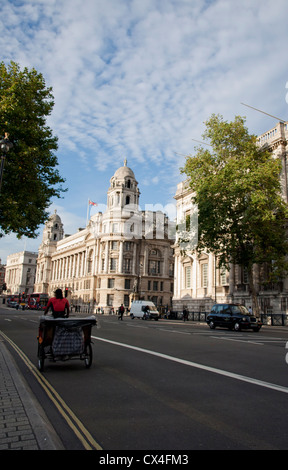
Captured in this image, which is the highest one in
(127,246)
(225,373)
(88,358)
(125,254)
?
(127,246)

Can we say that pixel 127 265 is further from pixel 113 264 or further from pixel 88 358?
pixel 88 358

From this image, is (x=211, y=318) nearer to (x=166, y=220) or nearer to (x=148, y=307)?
(x=148, y=307)

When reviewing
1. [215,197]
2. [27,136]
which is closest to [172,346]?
[27,136]

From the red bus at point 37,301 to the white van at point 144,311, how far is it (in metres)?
29.9

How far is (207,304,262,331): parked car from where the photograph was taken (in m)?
23.0

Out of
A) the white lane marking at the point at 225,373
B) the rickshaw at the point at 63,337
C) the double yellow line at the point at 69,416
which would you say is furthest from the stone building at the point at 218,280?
the double yellow line at the point at 69,416

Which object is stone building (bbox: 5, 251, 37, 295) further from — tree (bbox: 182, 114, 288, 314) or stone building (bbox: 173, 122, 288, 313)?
tree (bbox: 182, 114, 288, 314)

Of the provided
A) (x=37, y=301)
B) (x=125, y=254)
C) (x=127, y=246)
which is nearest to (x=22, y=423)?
(x=37, y=301)

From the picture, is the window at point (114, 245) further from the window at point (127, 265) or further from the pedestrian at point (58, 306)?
the pedestrian at point (58, 306)

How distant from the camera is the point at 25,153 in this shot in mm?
18844

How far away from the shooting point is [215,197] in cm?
3209

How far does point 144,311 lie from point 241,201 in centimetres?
2032
